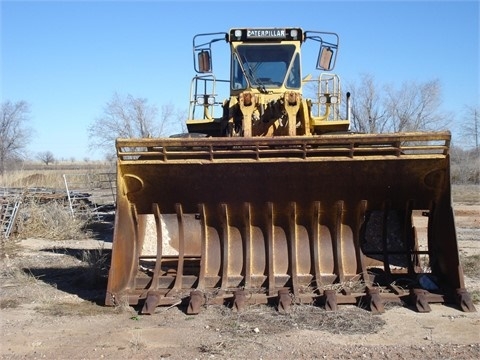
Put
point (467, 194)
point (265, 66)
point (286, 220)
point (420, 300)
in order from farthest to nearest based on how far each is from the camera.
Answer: point (467, 194) < point (265, 66) < point (286, 220) < point (420, 300)

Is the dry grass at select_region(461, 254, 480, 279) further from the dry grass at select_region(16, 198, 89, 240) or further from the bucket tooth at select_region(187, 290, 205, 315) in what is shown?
the dry grass at select_region(16, 198, 89, 240)

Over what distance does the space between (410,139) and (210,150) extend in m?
2.02

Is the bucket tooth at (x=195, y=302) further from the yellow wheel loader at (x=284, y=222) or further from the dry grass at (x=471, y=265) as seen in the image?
the dry grass at (x=471, y=265)

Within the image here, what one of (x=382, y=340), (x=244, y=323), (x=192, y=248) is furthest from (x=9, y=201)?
(x=382, y=340)

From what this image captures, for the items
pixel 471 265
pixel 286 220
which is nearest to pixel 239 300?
pixel 286 220

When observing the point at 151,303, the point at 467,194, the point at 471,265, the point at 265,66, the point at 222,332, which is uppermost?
the point at 265,66

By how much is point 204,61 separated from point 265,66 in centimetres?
96

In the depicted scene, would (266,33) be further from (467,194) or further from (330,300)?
(467,194)

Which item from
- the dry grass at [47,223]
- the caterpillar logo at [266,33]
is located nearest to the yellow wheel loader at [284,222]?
the caterpillar logo at [266,33]

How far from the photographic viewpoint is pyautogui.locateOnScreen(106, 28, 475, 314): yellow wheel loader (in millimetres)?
6191

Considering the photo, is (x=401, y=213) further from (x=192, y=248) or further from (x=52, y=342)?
(x=52, y=342)

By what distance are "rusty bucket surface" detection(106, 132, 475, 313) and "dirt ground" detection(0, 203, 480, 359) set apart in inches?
9.8

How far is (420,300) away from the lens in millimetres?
5934

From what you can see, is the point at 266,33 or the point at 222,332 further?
the point at 266,33
